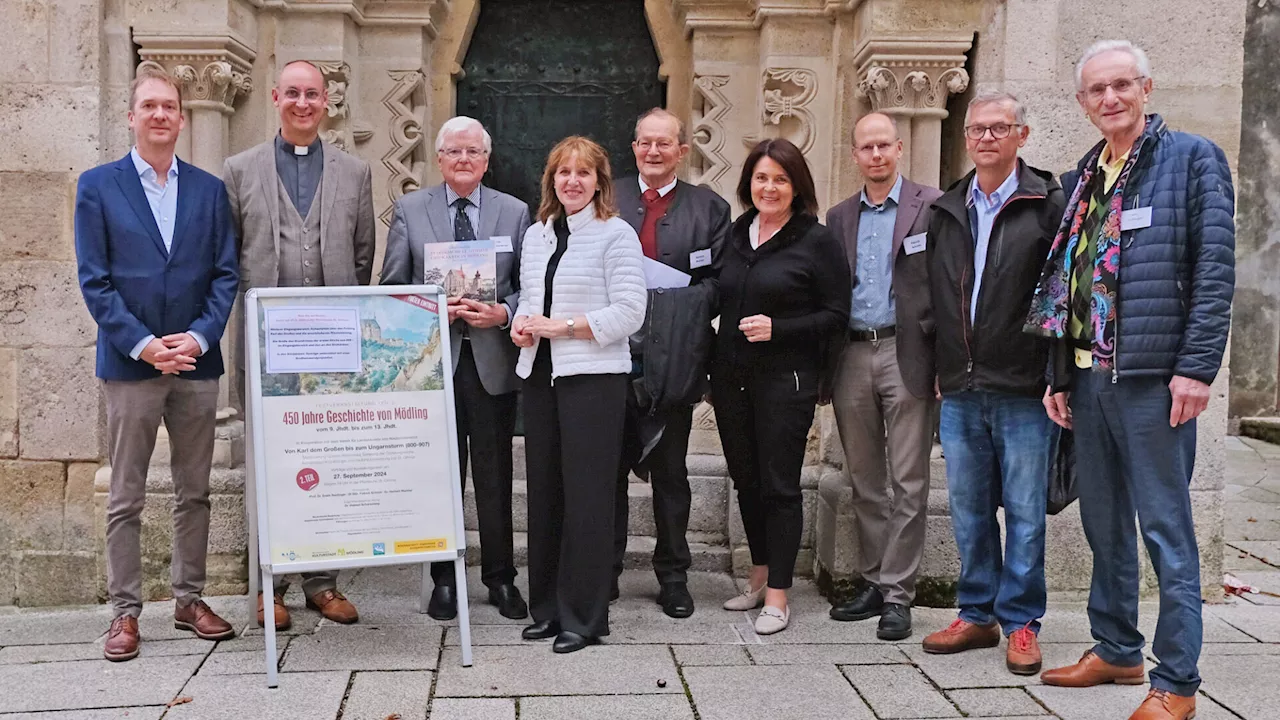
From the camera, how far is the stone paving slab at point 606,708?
3119 millimetres

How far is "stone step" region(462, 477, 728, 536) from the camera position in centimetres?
497

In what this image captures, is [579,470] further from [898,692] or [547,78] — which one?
[547,78]

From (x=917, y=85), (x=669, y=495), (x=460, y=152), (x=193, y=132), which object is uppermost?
(x=917, y=85)

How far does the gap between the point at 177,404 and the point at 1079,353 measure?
9.61 ft

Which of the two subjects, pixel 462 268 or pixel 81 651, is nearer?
pixel 81 651

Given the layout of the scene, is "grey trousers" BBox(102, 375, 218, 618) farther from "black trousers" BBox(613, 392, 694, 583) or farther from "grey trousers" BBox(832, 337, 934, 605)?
"grey trousers" BBox(832, 337, 934, 605)

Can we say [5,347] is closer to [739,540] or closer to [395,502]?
[395,502]

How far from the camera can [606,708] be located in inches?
125

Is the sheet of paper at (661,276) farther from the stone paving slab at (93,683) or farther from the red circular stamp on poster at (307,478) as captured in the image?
the stone paving slab at (93,683)

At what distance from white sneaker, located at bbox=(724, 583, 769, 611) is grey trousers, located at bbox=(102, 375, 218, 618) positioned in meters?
1.93

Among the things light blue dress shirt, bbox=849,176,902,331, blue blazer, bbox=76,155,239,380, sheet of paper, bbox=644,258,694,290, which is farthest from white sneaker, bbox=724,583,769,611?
blue blazer, bbox=76,155,239,380

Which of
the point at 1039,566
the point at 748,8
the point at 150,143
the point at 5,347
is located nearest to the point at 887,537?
the point at 1039,566

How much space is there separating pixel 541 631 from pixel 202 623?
3.85 feet

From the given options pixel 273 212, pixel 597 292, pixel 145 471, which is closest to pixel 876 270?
pixel 597 292
